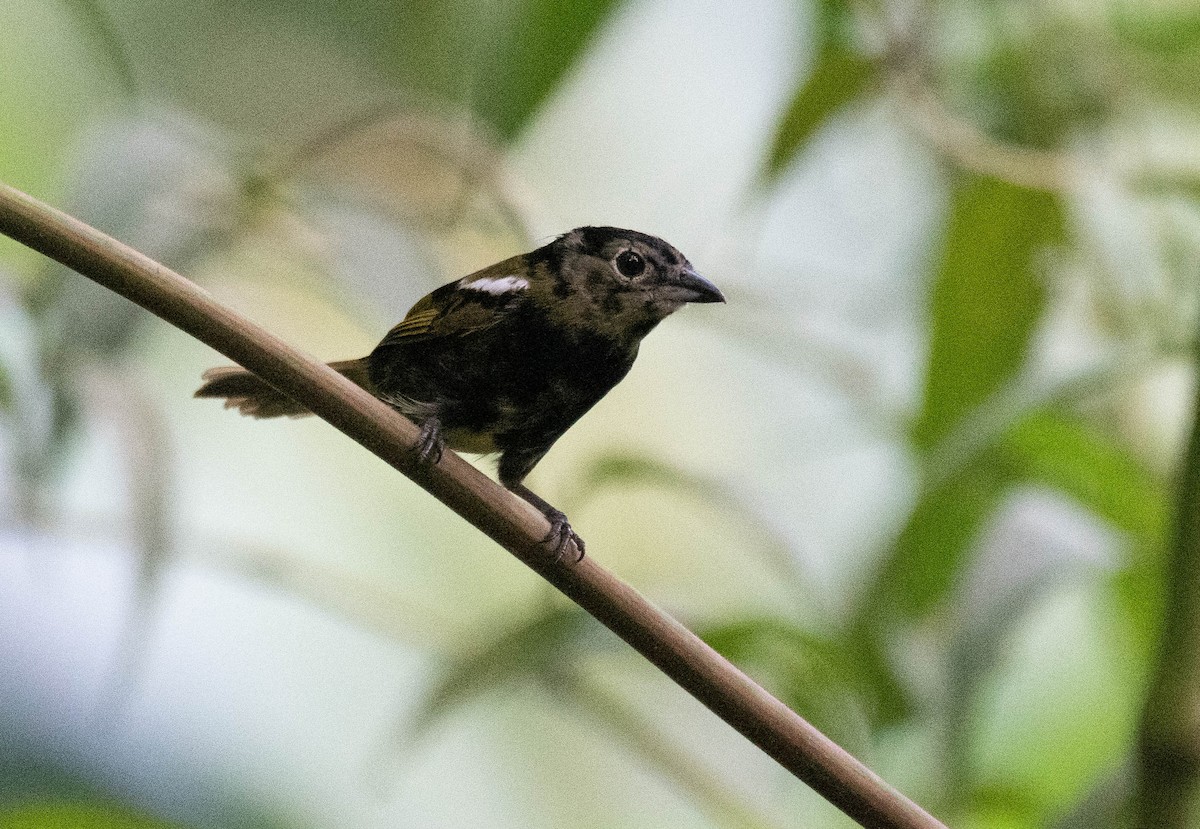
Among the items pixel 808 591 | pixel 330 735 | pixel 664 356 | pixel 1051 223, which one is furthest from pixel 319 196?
pixel 330 735

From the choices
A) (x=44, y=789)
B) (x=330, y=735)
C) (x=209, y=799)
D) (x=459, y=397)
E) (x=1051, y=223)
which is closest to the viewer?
(x=459, y=397)

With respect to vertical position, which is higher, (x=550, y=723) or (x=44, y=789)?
(x=550, y=723)

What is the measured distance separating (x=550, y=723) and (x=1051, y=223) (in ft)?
9.81

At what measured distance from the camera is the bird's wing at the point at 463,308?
161 cm

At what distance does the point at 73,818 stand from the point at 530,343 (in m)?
1.03

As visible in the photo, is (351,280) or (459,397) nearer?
(459,397)

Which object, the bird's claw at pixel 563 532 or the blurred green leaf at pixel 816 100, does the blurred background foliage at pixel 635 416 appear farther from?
the bird's claw at pixel 563 532

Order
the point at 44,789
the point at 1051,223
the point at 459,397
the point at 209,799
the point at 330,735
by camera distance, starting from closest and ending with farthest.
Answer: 1. the point at 459,397
2. the point at 1051,223
3. the point at 44,789
4. the point at 209,799
5. the point at 330,735

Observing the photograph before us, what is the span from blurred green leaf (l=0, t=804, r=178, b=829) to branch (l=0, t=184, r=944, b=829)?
126 cm

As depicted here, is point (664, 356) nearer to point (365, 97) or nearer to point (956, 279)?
point (365, 97)

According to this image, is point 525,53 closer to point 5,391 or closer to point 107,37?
point 107,37

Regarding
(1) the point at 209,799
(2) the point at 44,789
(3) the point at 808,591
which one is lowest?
(2) the point at 44,789

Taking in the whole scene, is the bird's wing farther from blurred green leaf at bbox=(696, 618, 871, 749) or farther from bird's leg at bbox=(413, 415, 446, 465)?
blurred green leaf at bbox=(696, 618, 871, 749)

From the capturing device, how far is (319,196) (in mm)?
1991
